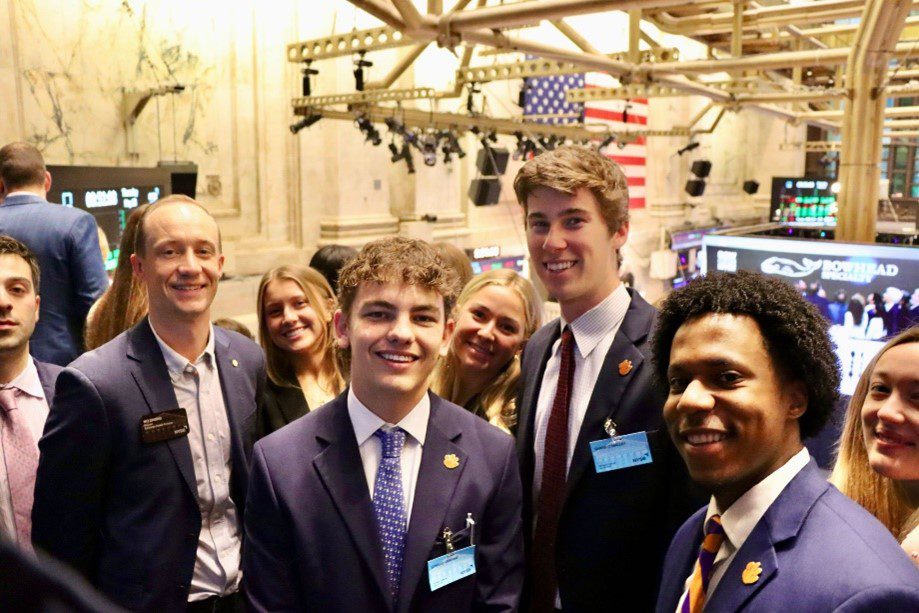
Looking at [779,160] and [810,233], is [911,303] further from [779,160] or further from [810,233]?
[779,160]

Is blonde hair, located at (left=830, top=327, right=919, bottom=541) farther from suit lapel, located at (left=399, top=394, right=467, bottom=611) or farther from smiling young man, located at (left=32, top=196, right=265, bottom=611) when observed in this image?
smiling young man, located at (left=32, top=196, right=265, bottom=611)

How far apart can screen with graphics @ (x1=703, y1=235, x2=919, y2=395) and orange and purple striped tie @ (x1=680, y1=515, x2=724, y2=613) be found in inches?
90.5

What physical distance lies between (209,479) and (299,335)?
31.4 inches

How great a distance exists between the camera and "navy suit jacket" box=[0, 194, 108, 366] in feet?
A: 12.9

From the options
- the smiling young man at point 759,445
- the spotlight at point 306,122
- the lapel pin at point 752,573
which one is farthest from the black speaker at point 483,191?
the lapel pin at point 752,573

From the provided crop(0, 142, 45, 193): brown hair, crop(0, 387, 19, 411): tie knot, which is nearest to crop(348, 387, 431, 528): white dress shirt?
crop(0, 387, 19, 411): tie knot

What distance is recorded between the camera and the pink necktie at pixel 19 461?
219cm

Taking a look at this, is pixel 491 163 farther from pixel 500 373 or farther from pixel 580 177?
pixel 580 177

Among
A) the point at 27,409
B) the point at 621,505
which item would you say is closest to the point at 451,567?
the point at 621,505

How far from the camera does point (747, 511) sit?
1296 millimetres

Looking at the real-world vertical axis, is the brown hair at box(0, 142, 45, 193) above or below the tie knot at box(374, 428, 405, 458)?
above

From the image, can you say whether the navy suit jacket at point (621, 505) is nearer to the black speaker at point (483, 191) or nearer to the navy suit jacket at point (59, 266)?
the navy suit jacket at point (59, 266)

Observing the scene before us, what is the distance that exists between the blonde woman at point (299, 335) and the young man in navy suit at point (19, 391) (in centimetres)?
72

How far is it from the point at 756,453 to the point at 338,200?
7.28m
